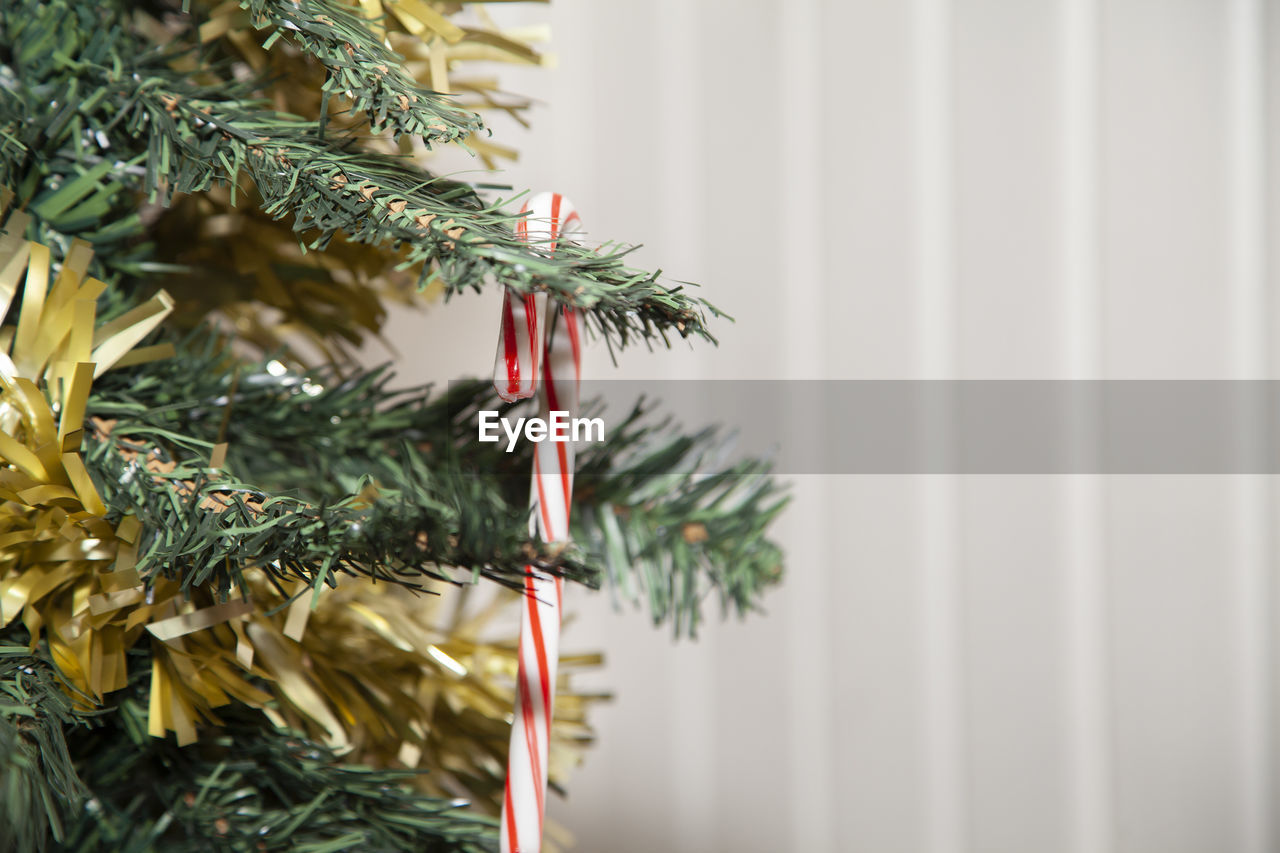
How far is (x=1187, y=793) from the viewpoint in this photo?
1.60 ft

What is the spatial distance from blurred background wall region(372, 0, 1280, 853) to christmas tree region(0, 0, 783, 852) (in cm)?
19

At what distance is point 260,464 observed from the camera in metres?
0.29

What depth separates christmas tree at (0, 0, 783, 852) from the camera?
177 millimetres

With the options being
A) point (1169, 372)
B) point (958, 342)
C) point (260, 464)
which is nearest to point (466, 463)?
point (260, 464)

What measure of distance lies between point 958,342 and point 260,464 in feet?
1.26

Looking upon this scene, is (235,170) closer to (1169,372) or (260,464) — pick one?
(260,464)

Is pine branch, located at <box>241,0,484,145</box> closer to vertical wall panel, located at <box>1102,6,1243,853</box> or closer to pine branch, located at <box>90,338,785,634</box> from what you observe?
pine branch, located at <box>90,338,785,634</box>

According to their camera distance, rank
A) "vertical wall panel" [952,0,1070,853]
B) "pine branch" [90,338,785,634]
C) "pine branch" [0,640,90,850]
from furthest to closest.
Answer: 1. "vertical wall panel" [952,0,1070,853]
2. "pine branch" [90,338,785,634]
3. "pine branch" [0,640,90,850]

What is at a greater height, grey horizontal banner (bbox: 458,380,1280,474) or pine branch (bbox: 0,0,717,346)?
pine branch (bbox: 0,0,717,346)

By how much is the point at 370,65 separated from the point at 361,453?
150mm

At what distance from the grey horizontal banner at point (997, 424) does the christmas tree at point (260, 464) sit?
0.51ft

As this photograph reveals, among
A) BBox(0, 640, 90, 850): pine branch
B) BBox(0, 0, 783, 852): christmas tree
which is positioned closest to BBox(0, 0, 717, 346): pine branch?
BBox(0, 0, 783, 852): christmas tree

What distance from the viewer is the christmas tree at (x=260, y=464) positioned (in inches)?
7.0

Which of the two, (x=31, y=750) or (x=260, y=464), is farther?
(x=260, y=464)
